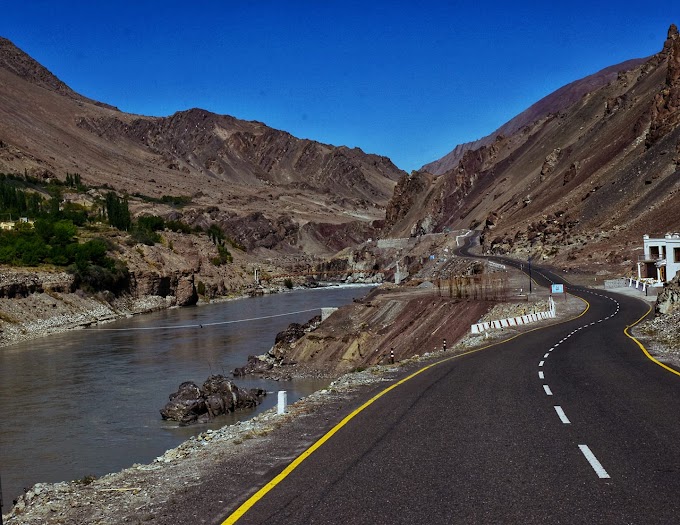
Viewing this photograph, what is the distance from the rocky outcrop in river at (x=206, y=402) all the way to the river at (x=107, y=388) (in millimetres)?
561

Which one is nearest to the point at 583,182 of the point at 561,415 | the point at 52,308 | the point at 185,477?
the point at 52,308

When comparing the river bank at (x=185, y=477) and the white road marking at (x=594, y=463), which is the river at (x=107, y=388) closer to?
the river bank at (x=185, y=477)

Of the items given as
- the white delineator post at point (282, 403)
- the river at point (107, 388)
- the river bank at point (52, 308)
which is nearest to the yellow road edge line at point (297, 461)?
the white delineator post at point (282, 403)

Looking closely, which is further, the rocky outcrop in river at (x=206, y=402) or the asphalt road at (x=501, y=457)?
Result: the rocky outcrop in river at (x=206, y=402)

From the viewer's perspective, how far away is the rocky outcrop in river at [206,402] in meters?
27.3

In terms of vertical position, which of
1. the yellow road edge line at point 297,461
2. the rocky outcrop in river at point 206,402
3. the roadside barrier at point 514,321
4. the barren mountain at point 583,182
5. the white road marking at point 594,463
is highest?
the barren mountain at point 583,182

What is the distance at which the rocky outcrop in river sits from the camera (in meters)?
A: 27.3

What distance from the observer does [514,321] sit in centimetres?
3712

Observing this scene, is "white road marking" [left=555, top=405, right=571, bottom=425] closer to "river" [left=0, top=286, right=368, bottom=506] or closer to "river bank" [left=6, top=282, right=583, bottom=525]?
"river bank" [left=6, top=282, right=583, bottom=525]

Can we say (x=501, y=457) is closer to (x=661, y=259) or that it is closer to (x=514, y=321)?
(x=514, y=321)

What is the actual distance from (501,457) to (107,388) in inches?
1172

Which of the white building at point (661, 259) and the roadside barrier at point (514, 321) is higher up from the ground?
the white building at point (661, 259)

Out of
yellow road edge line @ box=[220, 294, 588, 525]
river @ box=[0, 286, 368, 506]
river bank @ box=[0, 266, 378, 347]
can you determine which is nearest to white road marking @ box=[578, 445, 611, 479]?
yellow road edge line @ box=[220, 294, 588, 525]

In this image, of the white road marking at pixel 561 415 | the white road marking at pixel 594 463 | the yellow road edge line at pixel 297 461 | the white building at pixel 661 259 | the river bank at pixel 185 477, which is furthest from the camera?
the white building at pixel 661 259
